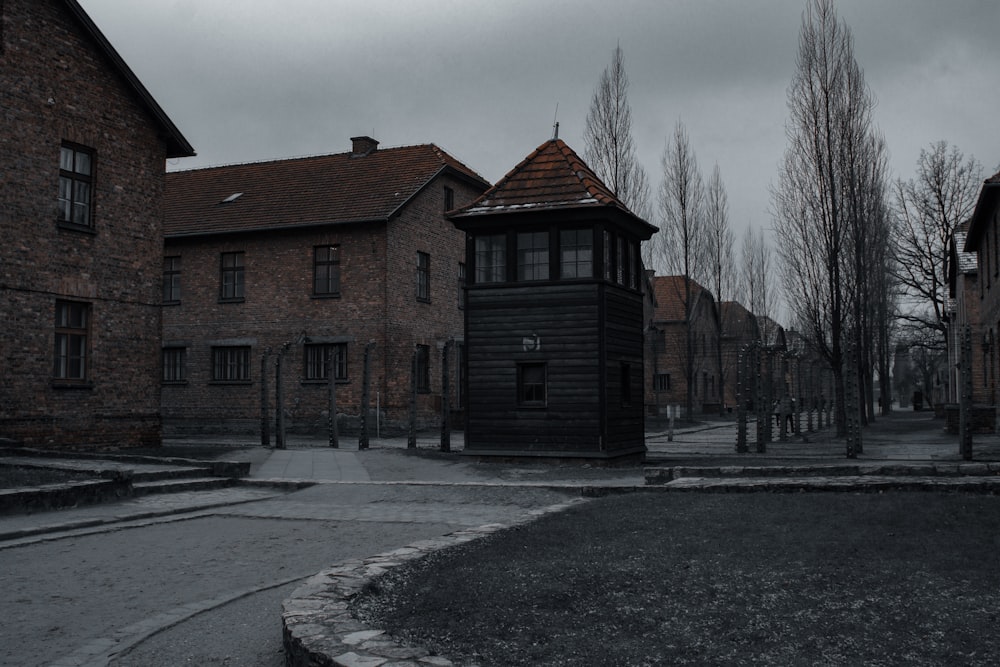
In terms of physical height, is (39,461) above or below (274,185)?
below

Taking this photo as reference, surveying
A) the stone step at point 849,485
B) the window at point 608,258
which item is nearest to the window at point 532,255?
the window at point 608,258

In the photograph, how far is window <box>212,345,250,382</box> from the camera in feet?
110

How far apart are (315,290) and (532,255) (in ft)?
46.5

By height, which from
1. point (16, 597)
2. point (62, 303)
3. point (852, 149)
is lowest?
point (16, 597)

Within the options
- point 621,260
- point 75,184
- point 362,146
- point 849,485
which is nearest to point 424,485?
point 849,485

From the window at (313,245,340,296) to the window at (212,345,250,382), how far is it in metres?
3.65

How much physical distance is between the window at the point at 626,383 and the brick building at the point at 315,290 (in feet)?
36.7

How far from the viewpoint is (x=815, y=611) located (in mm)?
5453

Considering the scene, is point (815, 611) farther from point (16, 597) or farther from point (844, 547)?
point (16, 597)

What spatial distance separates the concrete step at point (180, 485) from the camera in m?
14.3

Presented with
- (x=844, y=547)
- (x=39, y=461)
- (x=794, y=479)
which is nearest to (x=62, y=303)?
(x=39, y=461)

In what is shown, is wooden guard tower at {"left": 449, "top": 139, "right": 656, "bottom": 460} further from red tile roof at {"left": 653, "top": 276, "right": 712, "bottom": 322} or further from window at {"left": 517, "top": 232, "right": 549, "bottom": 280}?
red tile roof at {"left": 653, "top": 276, "right": 712, "bottom": 322}

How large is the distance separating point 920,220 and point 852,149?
961 inches

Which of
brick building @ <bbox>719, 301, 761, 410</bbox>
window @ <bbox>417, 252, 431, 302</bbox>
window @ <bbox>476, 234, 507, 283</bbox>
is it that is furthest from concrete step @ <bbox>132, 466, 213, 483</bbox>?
brick building @ <bbox>719, 301, 761, 410</bbox>
